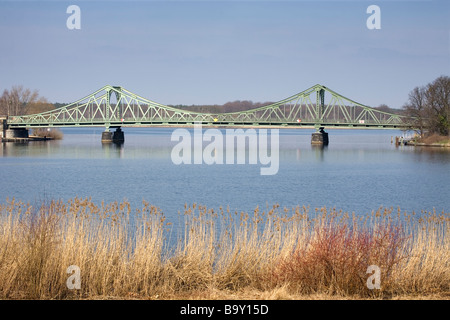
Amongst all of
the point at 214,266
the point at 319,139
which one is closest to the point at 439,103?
the point at 319,139

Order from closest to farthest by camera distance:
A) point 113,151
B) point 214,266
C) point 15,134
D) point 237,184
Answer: point 214,266 < point 237,184 < point 113,151 < point 15,134

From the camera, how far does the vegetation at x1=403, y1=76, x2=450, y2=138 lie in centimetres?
8231

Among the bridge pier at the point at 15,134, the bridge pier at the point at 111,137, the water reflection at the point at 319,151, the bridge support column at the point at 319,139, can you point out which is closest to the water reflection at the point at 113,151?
the bridge pier at the point at 111,137

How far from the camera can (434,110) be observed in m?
83.9

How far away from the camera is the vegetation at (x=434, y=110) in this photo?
82.3m

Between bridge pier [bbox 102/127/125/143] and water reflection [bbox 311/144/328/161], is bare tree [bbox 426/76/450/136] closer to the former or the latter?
water reflection [bbox 311/144/328/161]

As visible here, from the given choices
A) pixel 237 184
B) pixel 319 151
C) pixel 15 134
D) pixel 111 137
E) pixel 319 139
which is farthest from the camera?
pixel 111 137

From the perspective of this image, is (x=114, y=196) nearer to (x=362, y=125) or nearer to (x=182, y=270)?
(x=182, y=270)

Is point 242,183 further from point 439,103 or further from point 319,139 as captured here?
point 319,139

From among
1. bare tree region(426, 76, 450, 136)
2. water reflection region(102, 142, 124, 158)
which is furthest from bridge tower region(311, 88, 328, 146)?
water reflection region(102, 142, 124, 158)

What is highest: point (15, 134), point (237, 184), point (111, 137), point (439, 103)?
point (439, 103)
